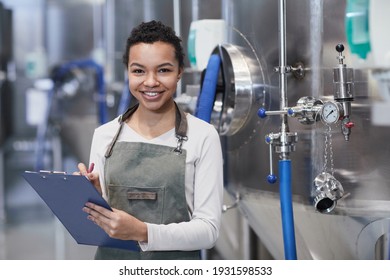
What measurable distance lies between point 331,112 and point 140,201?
43 cm

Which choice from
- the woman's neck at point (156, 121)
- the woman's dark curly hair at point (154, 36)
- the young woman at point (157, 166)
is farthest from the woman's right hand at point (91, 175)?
the woman's dark curly hair at point (154, 36)

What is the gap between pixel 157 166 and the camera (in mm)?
1249

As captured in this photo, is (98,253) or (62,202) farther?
(98,253)

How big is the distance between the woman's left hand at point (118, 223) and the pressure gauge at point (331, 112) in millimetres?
443

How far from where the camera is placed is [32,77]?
15.5ft

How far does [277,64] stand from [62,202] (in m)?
0.64

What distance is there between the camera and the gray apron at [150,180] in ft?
Answer: 4.05

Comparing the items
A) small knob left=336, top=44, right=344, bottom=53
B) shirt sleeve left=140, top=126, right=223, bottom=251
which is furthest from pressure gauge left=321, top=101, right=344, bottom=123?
shirt sleeve left=140, top=126, right=223, bottom=251

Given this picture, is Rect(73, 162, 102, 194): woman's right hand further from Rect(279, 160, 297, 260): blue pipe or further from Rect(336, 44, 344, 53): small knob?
Rect(336, 44, 344, 53): small knob

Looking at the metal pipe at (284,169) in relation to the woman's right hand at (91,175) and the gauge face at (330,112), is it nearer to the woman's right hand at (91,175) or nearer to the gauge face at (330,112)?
the gauge face at (330,112)

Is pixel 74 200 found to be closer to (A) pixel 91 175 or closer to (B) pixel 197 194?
(A) pixel 91 175

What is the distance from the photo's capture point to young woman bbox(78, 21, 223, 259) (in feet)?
3.90
